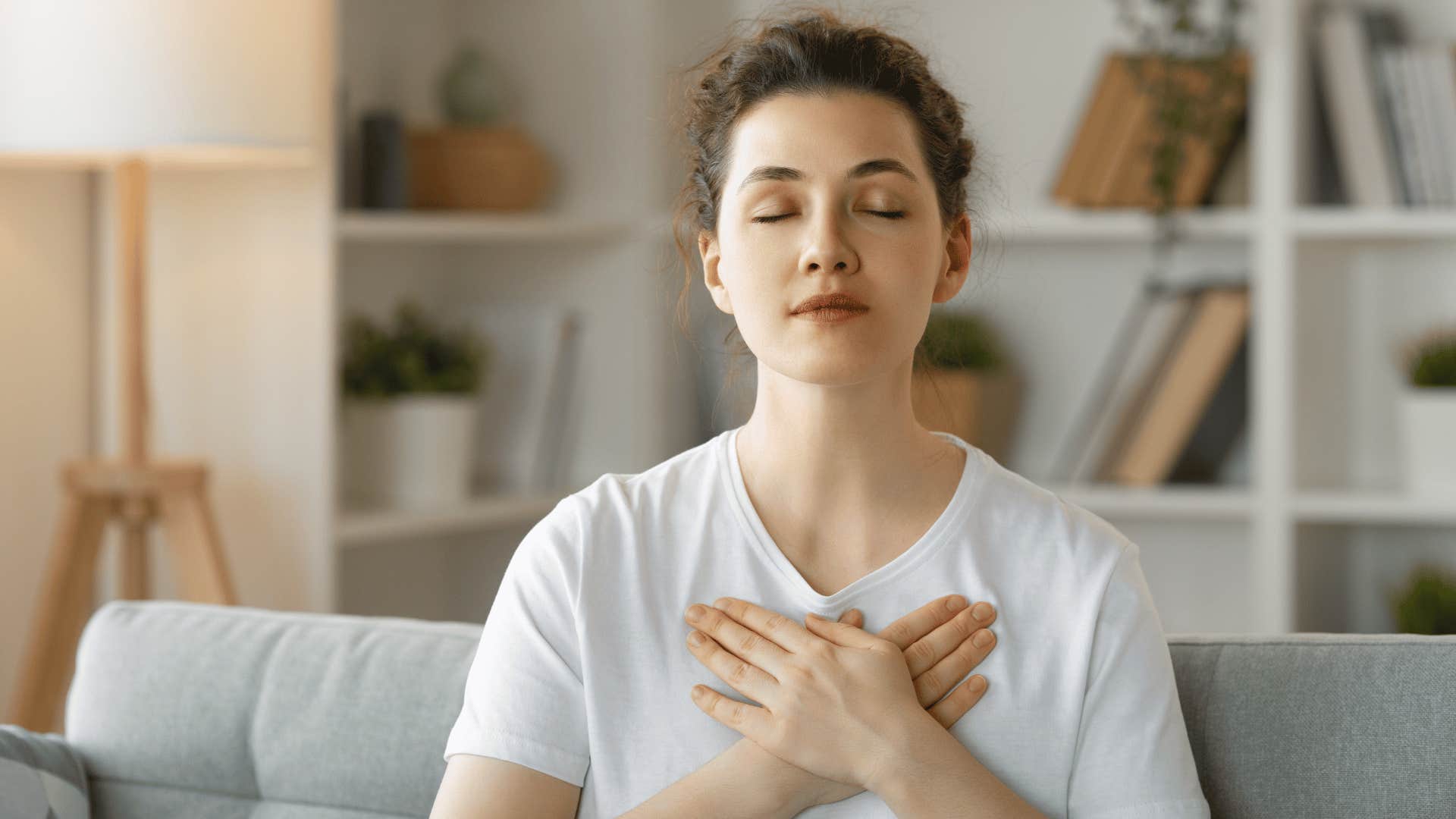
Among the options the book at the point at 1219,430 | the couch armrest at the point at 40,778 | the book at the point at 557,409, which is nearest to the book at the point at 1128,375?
the book at the point at 1219,430

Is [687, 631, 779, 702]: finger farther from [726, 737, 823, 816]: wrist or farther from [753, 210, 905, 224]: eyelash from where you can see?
[753, 210, 905, 224]: eyelash

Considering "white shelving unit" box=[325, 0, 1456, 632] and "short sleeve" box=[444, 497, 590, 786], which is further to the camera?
"white shelving unit" box=[325, 0, 1456, 632]

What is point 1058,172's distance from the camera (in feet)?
9.21

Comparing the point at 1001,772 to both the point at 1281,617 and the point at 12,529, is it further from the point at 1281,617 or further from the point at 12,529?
the point at 12,529

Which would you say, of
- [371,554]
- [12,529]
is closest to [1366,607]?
[371,554]

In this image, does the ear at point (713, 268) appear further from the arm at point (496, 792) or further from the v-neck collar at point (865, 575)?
the arm at point (496, 792)

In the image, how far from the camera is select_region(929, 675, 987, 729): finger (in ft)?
3.62

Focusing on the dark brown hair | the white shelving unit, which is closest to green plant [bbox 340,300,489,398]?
the white shelving unit

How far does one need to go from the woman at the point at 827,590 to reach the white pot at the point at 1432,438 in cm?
161

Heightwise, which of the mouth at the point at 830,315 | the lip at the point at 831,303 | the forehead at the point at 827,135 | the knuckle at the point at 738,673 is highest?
the forehead at the point at 827,135

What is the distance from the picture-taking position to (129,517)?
7.21ft

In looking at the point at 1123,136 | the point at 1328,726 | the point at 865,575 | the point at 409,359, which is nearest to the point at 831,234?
the point at 865,575

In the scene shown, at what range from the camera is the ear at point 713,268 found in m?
1.23

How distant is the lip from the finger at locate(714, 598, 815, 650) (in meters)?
0.22
